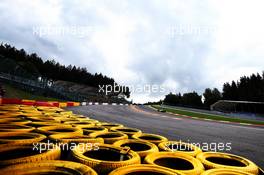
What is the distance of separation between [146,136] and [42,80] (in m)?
36.9

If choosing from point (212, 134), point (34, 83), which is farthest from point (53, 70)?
point (212, 134)

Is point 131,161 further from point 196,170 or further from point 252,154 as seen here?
point 252,154

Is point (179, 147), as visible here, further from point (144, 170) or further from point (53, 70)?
point (53, 70)

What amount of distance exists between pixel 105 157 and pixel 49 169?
1.34 metres

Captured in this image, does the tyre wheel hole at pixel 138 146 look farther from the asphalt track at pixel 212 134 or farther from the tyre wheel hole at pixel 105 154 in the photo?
the asphalt track at pixel 212 134

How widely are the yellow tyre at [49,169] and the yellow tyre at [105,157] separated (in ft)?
0.76

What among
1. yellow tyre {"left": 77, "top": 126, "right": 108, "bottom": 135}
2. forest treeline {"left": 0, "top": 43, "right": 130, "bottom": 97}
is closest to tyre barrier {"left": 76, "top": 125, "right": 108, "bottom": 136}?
yellow tyre {"left": 77, "top": 126, "right": 108, "bottom": 135}

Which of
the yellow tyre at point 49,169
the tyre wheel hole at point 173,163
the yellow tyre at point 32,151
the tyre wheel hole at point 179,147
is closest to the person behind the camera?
the yellow tyre at point 49,169

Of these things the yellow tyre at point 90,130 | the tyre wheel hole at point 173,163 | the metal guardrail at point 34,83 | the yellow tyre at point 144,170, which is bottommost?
the tyre wheel hole at point 173,163

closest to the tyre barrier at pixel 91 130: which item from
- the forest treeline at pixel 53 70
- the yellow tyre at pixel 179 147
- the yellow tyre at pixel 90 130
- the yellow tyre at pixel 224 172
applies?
the yellow tyre at pixel 90 130

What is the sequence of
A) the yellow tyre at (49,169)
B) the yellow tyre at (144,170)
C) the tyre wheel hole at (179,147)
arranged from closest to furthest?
the yellow tyre at (49,169)
the yellow tyre at (144,170)
the tyre wheel hole at (179,147)

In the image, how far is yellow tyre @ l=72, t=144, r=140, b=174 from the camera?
3090 mm

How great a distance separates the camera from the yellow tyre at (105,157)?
309cm

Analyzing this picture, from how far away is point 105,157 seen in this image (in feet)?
13.4
